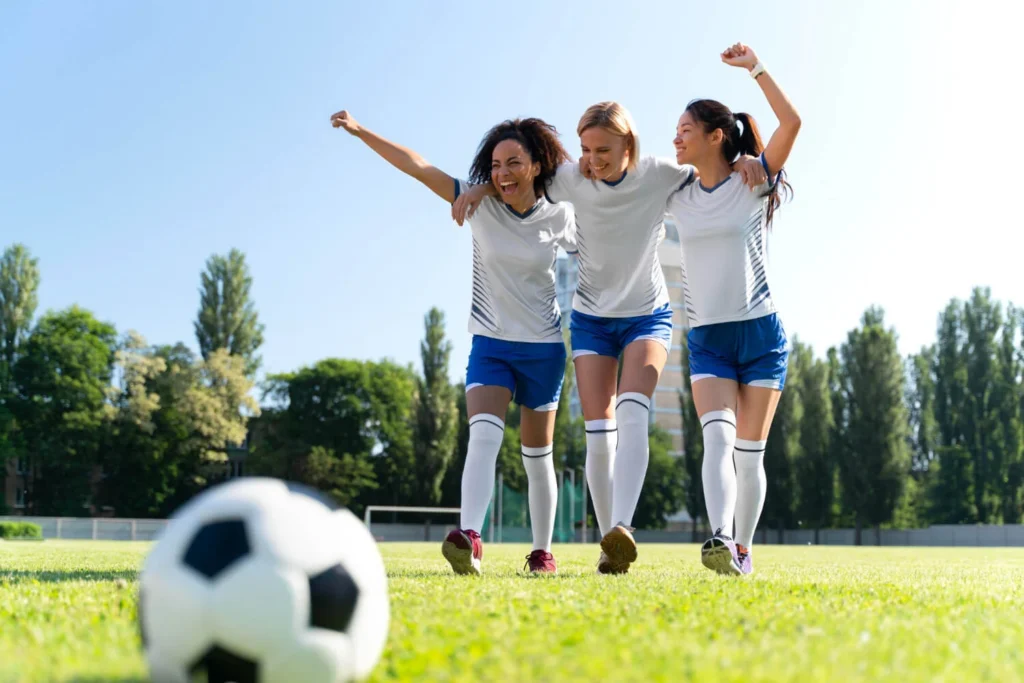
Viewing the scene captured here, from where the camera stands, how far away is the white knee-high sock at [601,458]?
19.6 feet

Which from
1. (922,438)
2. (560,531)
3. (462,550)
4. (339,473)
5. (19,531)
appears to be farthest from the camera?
(922,438)

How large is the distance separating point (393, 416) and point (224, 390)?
10.6 metres

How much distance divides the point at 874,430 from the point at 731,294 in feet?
147

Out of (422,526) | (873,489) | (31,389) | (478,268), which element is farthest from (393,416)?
(478,268)

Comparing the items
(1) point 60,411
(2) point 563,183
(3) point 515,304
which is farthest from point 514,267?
(1) point 60,411

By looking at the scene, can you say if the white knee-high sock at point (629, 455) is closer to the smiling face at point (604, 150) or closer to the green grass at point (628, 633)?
the green grass at point (628, 633)

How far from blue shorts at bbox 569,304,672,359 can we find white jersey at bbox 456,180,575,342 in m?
0.23

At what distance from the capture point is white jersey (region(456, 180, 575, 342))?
592 centimetres

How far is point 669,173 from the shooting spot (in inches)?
226

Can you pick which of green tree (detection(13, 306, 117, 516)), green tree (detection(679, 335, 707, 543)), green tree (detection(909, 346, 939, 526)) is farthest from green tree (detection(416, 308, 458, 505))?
green tree (detection(909, 346, 939, 526))

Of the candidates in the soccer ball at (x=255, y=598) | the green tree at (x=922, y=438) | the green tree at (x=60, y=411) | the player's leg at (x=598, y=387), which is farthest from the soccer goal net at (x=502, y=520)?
the soccer ball at (x=255, y=598)

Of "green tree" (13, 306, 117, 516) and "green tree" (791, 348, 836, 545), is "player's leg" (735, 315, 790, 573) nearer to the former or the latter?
"green tree" (791, 348, 836, 545)

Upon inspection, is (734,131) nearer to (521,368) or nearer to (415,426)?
(521,368)

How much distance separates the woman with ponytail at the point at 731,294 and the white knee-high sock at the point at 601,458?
0.61 metres
